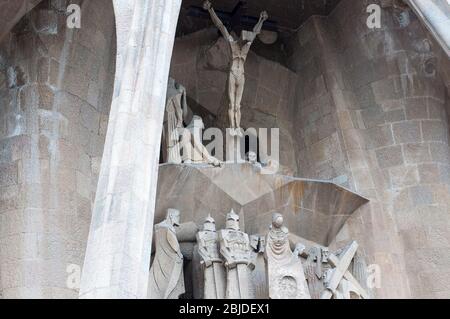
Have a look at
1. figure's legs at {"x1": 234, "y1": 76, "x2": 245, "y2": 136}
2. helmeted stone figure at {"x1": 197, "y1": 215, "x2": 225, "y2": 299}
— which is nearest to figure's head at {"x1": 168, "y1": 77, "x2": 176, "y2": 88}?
figure's legs at {"x1": 234, "y1": 76, "x2": 245, "y2": 136}

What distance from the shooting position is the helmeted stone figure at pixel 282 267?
351 inches

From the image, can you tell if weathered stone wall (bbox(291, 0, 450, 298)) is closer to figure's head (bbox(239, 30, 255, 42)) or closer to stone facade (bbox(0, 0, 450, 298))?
stone facade (bbox(0, 0, 450, 298))

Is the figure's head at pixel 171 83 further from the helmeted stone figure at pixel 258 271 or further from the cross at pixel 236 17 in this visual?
the helmeted stone figure at pixel 258 271

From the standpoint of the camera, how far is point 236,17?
11594 mm

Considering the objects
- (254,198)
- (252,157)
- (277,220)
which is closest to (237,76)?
(252,157)

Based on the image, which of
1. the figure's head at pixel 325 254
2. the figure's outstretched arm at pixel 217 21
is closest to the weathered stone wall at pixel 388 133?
the figure's head at pixel 325 254

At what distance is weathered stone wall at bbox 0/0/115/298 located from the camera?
28.7 feet

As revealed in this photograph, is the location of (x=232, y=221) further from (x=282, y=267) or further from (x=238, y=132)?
(x=238, y=132)

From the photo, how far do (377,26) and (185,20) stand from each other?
2.23 m

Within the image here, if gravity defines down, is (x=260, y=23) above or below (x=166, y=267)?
above

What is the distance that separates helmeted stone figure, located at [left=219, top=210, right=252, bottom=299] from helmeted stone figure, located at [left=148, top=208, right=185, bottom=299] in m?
0.43

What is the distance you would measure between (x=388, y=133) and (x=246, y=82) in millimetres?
1776

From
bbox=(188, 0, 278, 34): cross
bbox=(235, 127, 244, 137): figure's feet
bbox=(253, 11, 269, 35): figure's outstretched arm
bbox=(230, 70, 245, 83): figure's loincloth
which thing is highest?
bbox=(188, 0, 278, 34): cross
